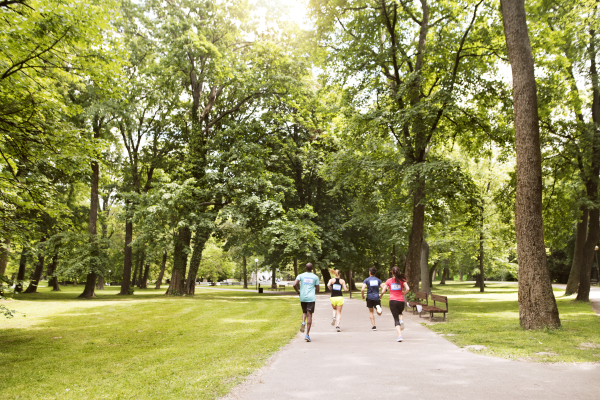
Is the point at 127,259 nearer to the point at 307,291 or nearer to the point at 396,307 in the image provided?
the point at 307,291

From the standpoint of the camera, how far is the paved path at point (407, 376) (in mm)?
4805

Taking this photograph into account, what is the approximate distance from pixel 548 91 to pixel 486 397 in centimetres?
1373

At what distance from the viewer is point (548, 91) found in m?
14.3

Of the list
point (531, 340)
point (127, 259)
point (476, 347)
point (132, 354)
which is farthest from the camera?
point (127, 259)

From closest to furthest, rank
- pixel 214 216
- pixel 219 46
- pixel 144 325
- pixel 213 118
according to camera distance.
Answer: pixel 144 325, pixel 214 216, pixel 219 46, pixel 213 118

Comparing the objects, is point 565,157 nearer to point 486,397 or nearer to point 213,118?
point 486,397

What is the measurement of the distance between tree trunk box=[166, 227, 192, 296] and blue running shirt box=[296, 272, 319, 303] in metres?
15.4

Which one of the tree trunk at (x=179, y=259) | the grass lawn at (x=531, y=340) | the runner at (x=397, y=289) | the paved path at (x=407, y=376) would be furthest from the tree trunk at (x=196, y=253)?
the paved path at (x=407, y=376)

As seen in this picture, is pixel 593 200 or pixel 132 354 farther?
pixel 593 200

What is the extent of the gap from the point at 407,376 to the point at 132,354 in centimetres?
566

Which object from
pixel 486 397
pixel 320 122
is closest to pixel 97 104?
pixel 320 122

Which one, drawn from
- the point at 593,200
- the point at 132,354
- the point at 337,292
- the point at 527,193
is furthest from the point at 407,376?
the point at 593,200

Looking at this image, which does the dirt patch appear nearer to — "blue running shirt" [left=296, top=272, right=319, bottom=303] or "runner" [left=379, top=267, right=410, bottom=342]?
"runner" [left=379, top=267, right=410, bottom=342]

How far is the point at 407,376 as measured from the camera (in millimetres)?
5590
